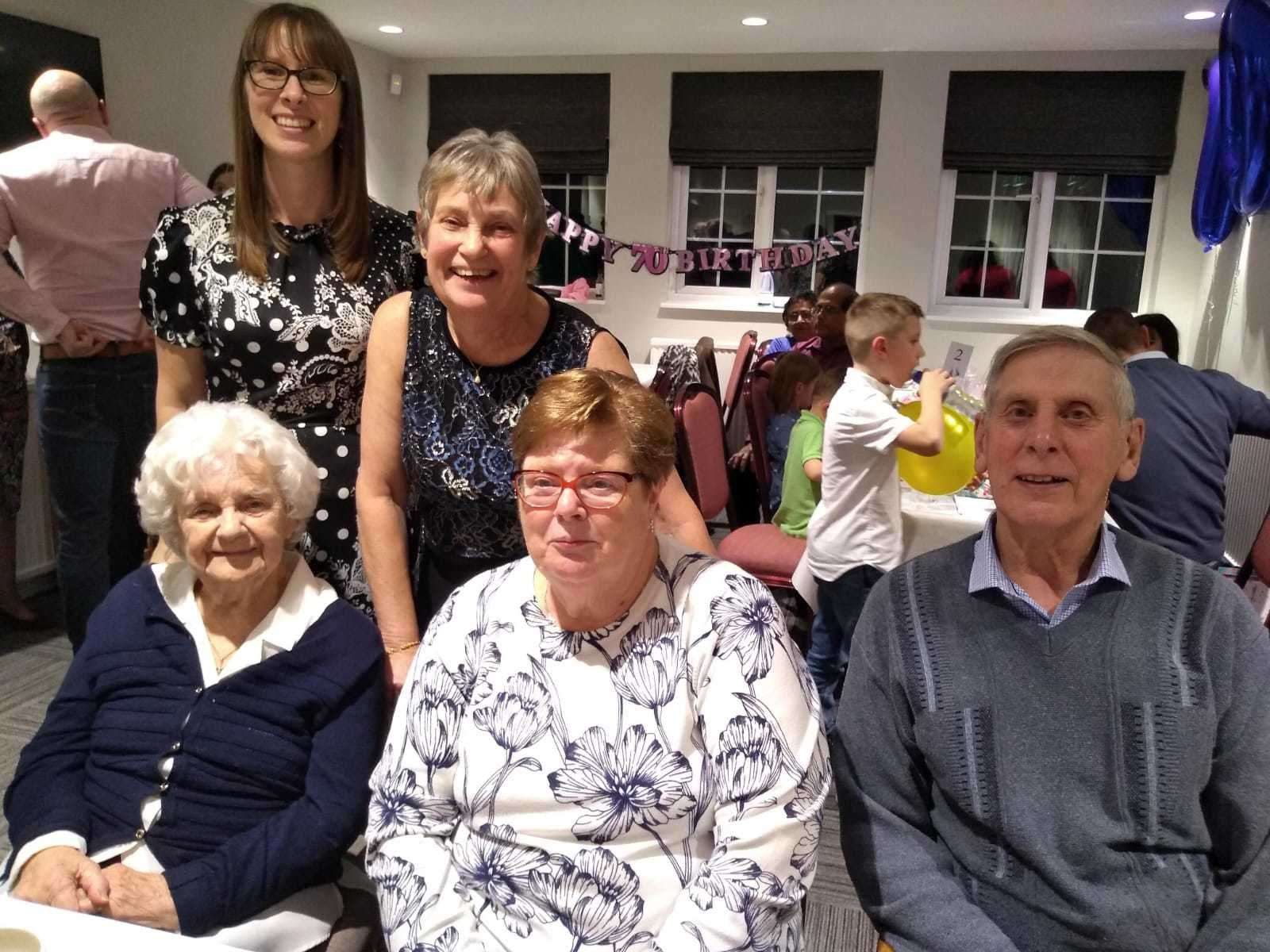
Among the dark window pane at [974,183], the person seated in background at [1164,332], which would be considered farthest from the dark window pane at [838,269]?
the person seated in background at [1164,332]

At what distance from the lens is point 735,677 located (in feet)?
3.62

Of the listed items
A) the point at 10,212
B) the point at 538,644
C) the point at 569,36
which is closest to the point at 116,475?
the point at 10,212

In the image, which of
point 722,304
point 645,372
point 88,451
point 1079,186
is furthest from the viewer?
point 722,304

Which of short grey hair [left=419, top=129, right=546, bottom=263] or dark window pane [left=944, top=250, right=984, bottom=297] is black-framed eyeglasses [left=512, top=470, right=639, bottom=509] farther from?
dark window pane [left=944, top=250, right=984, bottom=297]

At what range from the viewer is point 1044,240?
6.67m

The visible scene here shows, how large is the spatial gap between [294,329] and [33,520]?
310 cm

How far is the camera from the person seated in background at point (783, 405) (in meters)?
3.77

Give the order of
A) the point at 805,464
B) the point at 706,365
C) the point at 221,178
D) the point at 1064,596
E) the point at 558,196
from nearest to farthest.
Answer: the point at 1064,596
the point at 805,464
the point at 221,178
the point at 706,365
the point at 558,196

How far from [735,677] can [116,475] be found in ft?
7.90

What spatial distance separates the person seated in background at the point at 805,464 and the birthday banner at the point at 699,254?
11.4 ft

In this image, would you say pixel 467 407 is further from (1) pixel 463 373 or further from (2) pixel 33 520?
(2) pixel 33 520

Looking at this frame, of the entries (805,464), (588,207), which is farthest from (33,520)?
(588,207)

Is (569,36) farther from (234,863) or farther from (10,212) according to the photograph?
(234,863)

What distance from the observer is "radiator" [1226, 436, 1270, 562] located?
13.6ft
